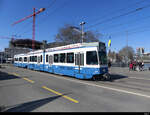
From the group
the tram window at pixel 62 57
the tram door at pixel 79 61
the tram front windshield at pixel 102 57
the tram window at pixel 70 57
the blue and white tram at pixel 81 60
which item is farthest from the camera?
the tram window at pixel 62 57

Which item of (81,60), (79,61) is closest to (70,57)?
(79,61)

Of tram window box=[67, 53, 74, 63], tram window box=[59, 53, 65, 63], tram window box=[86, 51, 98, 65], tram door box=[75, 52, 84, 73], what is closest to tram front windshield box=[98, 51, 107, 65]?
tram window box=[86, 51, 98, 65]

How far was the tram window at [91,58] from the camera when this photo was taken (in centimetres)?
1076

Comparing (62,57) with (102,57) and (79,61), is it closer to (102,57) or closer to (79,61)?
(79,61)

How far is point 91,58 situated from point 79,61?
1277mm

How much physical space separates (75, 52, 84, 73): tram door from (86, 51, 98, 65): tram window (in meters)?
0.63

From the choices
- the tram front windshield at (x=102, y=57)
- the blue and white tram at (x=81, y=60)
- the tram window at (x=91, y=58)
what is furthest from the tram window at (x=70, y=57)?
the tram front windshield at (x=102, y=57)

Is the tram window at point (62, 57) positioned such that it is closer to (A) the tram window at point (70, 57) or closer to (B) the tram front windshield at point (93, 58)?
(A) the tram window at point (70, 57)

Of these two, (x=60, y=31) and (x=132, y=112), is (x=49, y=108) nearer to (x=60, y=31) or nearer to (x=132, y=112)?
(x=132, y=112)

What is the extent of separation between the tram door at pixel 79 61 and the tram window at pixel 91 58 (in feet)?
2.07

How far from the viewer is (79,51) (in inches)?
460

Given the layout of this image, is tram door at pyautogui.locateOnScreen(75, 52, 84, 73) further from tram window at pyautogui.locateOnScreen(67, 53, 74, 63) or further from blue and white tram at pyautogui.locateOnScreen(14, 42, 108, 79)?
tram window at pyautogui.locateOnScreen(67, 53, 74, 63)

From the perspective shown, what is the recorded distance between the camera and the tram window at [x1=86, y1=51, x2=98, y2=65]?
1076 cm

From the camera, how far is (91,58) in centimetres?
1088
